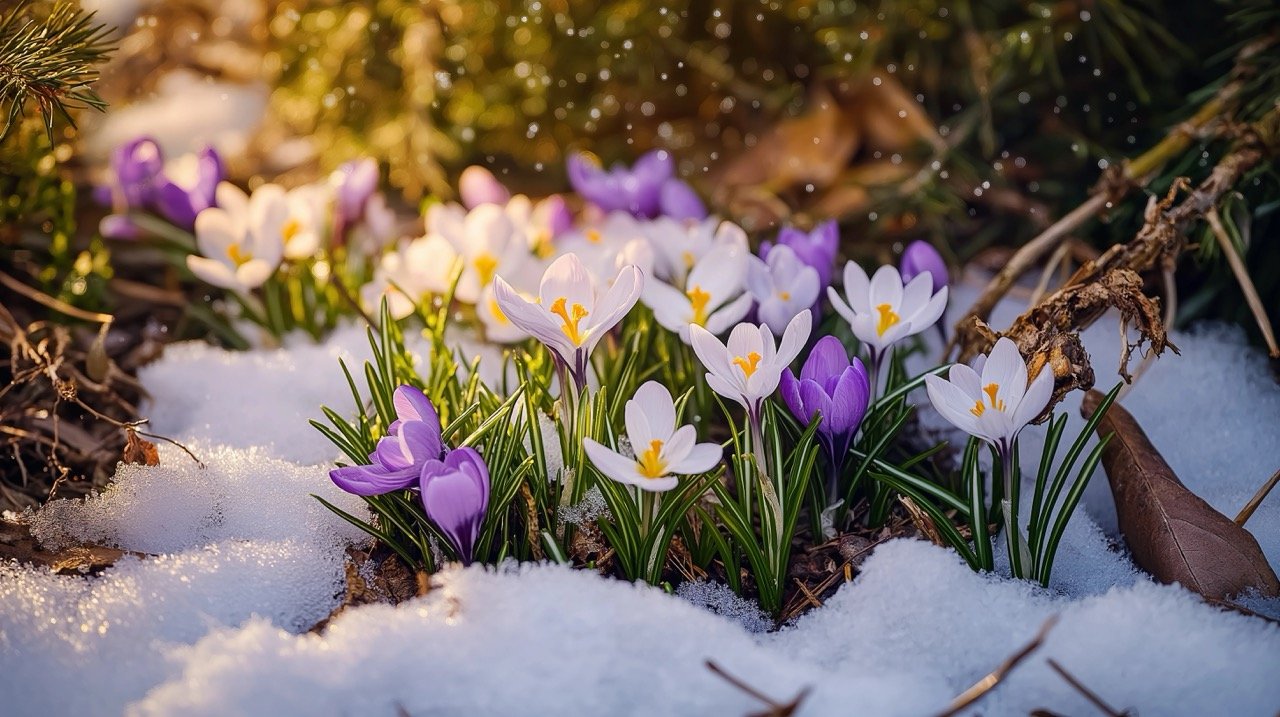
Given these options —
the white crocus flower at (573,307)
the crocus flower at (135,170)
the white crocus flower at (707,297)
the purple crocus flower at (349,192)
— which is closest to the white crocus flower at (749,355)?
the white crocus flower at (573,307)

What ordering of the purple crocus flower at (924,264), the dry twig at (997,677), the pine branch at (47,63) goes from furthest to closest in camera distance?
the purple crocus flower at (924,264)
the pine branch at (47,63)
the dry twig at (997,677)

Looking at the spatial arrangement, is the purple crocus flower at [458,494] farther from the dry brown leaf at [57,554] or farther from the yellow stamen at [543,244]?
the yellow stamen at [543,244]

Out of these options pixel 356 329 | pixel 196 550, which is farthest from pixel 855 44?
pixel 196 550

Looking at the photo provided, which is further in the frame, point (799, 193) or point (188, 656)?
point (799, 193)

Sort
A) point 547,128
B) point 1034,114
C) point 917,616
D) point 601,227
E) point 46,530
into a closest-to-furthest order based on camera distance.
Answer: point 917,616, point 46,530, point 601,227, point 1034,114, point 547,128

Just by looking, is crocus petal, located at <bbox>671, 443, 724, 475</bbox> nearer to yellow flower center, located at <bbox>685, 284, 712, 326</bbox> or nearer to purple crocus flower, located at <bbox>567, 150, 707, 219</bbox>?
yellow flower center, located at <bbox>685, 284, 712, 326</bbox>

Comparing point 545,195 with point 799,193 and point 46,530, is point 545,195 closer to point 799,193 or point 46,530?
point 799,193
